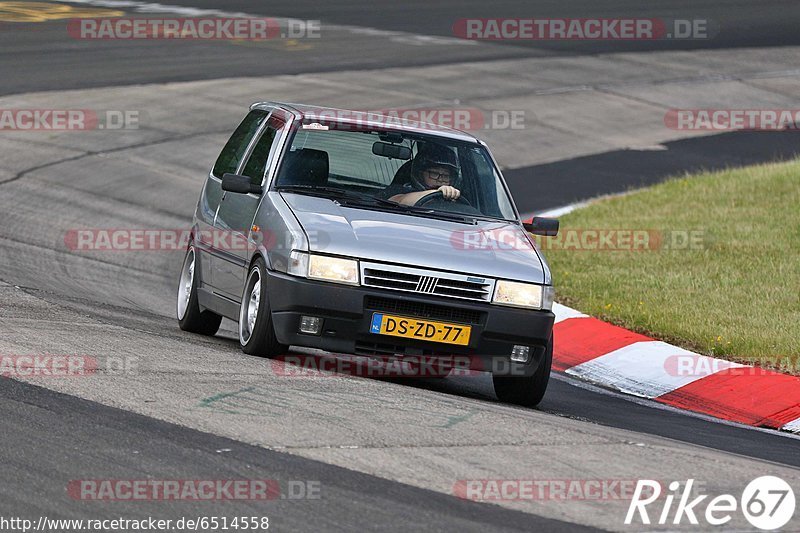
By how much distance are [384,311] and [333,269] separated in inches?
15.2

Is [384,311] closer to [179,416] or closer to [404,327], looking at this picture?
[404,327]

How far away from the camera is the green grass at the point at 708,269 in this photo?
11.3 metres

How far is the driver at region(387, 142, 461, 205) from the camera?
31.3 ft

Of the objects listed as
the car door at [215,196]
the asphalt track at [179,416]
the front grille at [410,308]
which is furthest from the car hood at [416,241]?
the car door at [215,196]

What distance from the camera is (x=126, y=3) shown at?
104ft

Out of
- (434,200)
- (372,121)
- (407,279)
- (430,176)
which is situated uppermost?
(372,121)

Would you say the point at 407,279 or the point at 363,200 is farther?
the point at 363,200

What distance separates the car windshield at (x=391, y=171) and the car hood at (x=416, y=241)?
0.32 m

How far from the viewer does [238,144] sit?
1079 cm

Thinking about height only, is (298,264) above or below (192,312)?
above

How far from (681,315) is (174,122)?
11389 mm

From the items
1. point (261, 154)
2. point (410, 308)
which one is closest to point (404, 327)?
point (410, 308)

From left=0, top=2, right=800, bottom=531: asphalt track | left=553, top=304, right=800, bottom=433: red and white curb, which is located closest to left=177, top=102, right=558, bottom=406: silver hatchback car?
left=0, top=2, right=800, bottom=531: asphalt track

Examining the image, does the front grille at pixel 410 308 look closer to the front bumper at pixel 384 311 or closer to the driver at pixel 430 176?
the front bumper at pixel 384 311
